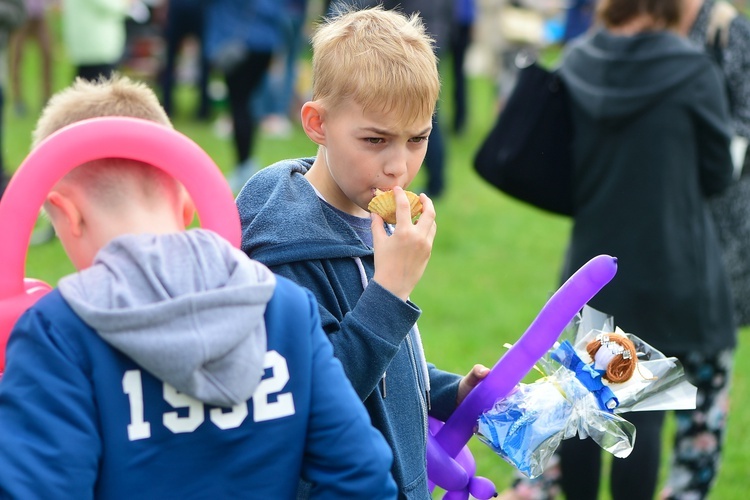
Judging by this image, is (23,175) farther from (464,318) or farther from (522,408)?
(464,318)

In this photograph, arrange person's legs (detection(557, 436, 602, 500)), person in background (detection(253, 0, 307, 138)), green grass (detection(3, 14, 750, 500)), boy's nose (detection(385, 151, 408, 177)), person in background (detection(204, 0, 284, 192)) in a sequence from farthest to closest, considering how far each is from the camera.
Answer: person in background (detection(253, 0, 307, 138)), person in background (detection(204, 0, 284, 192)), green grass (detection(3, 14, 750, 500)), person's legs (detection(557, 436, 602, 500)), boy's nose (detection(385, 151, 408, 177))

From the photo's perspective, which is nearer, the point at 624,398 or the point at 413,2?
the point at 624,398

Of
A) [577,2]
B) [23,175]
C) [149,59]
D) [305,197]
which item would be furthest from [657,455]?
[149,59]

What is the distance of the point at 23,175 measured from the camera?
159cm

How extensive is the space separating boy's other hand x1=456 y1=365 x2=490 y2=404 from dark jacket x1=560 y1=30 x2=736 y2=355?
1.16 meters

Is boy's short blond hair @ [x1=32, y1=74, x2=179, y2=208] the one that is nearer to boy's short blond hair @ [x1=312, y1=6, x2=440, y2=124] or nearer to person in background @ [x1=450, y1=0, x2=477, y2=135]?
boy's short blond hair @ [x1=312, y1=6, x2=440, y2=124]

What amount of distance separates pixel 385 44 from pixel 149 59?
1092cm

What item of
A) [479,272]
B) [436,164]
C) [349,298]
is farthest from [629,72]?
[436,164]

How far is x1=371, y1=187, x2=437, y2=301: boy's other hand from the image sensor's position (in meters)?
1.80

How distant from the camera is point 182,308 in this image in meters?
1.47

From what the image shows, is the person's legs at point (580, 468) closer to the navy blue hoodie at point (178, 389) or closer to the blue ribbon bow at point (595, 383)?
the blue ribbon bow at point (595, 383)

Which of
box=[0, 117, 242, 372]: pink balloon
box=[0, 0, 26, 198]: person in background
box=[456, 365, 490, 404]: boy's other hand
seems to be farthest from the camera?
box=[0, 0, 26, 198]: person in background

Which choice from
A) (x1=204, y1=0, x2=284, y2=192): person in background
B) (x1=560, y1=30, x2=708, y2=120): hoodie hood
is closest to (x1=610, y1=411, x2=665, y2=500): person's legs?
(x1=560, y1=30, x2=708, y2=120): hoodie hood

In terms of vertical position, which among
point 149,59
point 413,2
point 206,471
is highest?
point 206,471
